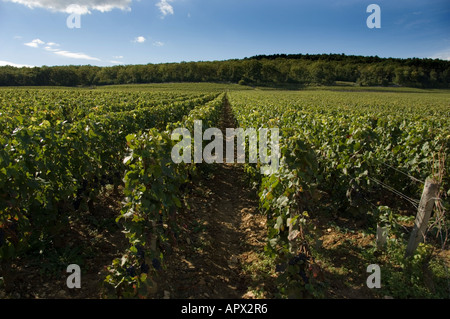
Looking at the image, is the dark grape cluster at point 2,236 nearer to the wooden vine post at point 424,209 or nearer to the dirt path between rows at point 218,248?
the dirt path between rows at point 218,248

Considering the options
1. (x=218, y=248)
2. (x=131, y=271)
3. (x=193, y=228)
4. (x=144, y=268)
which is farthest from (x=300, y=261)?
(x=193, y=228)

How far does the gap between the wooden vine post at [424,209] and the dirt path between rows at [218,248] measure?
2.18 m

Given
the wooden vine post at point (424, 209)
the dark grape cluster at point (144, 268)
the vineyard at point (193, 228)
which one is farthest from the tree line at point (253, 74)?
the dark grape cluster at point (144, 268)

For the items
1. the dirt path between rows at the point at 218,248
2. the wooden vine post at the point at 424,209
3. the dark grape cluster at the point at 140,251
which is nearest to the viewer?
the dark grape cluster at the point at 140,251

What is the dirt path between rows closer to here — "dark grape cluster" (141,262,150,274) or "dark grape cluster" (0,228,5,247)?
"dark grape cluster" (141,262,150,274)

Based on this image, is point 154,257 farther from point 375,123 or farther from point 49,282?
point 375,123

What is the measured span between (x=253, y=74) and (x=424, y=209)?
11744cm

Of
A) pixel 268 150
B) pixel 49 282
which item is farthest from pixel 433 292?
pixel 49 282

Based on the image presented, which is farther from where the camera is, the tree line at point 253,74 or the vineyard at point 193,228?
the tree line at point 253,74

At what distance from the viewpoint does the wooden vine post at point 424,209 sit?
323 centimetres

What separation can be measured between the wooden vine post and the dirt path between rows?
86.0 inches

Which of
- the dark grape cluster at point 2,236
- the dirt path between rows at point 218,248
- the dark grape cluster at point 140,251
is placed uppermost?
the dark grape cluster at point 2,236
